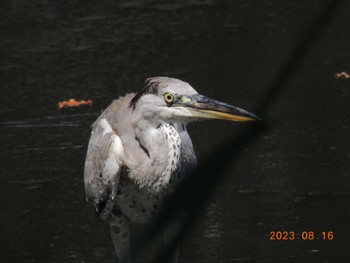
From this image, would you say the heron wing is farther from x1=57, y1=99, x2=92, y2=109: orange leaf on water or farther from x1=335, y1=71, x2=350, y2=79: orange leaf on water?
x1=335, y1=71, x2=350, y2=79: orange leaf on water

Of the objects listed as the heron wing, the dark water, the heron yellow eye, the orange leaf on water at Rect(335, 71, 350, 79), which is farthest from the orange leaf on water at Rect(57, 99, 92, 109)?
the heron yellow eye

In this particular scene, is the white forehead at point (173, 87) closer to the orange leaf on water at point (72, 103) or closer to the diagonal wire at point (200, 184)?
the diagonal wire at point (200, 184)

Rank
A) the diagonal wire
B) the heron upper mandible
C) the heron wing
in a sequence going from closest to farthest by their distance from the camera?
the diagonal wire
the heron upper mandible
the heron wing

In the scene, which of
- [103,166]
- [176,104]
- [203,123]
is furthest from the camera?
[203,123]

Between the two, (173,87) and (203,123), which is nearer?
(173,87)

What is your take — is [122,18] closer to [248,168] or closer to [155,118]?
[248,168]

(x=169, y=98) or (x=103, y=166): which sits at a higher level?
(x=169, y=98)

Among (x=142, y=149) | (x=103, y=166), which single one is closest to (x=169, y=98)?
(x=142, y=149)

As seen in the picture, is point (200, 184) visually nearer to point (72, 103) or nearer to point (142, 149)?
point (142, 149)
